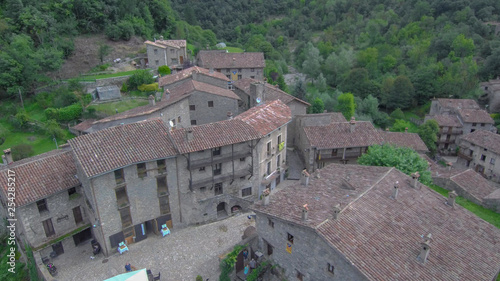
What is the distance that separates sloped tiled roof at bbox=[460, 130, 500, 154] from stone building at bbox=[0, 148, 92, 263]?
58.2m

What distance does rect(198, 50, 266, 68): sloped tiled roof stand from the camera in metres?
62.6

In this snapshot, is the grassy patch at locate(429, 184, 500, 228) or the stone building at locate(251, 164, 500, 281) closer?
the stone building at locate(251, 164, 500, 281)

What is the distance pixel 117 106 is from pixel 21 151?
12.8m

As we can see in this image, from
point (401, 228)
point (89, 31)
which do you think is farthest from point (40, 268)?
point (89, 31)

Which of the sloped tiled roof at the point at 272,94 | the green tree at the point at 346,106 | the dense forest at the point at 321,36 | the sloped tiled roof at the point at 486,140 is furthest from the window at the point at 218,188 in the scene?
the sloped tiled roof at the point at 486,140

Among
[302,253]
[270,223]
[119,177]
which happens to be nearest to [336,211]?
[302,253]

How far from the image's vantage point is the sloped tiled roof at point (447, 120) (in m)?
64.5

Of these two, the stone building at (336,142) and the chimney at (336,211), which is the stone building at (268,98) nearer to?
the stone building at (336,142)

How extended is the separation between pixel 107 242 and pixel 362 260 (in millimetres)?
20808

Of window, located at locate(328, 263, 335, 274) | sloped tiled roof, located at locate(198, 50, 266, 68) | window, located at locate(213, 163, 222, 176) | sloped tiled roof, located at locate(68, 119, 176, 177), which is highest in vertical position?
sloped tiled roof, located at locate(198, 50, 266, 68)

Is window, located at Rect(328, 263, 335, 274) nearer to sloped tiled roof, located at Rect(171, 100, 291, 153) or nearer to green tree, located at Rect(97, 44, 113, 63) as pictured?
sloped tiled roof, located at Rect(171, 100, 291, 153)

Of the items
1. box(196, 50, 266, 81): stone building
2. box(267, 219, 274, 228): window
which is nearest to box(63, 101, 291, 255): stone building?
box(267, 219, 274, 228): window

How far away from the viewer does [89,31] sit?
66.9 meters

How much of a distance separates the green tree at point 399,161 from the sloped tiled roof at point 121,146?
18.9m
